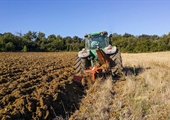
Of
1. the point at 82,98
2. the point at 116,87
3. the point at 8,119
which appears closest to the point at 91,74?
the point at 116,87

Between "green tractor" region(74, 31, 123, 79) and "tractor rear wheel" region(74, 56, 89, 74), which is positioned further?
"tractor rear wheel" region(74, 56, 89, 74)

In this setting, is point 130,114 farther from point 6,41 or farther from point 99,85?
point 6,41

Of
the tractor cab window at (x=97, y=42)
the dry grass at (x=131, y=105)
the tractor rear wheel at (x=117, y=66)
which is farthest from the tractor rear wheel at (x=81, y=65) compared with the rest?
the dry grass at (x=131, y=105)

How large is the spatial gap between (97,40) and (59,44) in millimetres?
41067

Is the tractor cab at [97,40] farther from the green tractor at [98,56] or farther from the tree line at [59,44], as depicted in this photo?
the tree line at [59,44]

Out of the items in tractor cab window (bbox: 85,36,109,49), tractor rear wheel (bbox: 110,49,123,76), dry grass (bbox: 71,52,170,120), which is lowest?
dry grass (bbox: 71,52,170,120)

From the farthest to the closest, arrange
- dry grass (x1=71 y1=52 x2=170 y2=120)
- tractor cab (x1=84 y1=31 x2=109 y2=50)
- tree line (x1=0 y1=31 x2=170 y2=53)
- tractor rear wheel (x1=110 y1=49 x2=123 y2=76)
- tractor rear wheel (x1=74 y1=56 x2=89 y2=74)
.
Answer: tree line (x1=0 y1=31 x2=170 y2=53), tractor cab (x1=84 y1=31 x2=109 y2=50), tractor rear wheel (x1=74 y1=56 x2=89 y2=74), tractor rear wheel (x1=110 y1=49 x2=123 y2=76), dry grass (x1=71 y1=52 x2=170 y2=120)

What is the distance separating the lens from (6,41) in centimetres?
3909

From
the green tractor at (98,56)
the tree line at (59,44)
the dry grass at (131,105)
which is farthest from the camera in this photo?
the tree line at (59,44)

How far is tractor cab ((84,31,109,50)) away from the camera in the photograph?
9.36 m

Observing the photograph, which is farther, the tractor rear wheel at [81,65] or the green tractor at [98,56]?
the tractor rear wheel at [81,65]

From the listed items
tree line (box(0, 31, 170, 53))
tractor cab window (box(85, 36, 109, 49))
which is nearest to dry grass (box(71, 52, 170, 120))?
tractor cab window (box(85, 36, 109, 49))

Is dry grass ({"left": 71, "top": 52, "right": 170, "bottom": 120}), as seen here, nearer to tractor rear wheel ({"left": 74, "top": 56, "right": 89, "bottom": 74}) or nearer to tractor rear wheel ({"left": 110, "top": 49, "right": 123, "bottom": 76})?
tractor rear wheel ({"left": 110, "top": 49, "right": 123, "bottom": 76})

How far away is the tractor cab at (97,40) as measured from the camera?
368 inches
